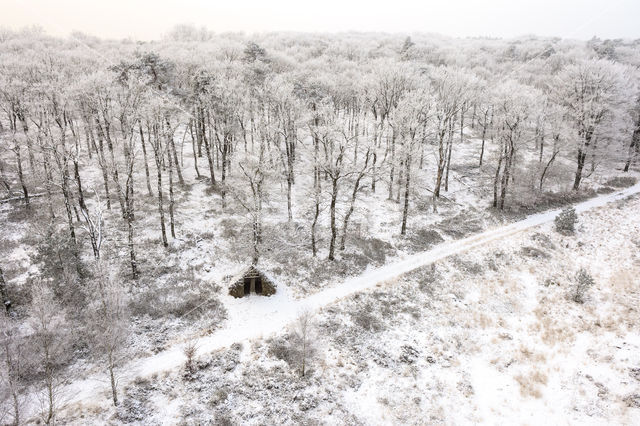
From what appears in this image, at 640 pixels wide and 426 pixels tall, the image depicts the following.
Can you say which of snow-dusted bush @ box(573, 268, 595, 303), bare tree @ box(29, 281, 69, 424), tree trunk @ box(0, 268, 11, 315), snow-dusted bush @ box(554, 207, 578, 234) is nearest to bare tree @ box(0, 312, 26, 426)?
bare tree @ box(29, 281, 69, 424)

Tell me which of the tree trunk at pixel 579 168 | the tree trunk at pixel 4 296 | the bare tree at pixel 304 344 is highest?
the tree trunk at pixel 579 168

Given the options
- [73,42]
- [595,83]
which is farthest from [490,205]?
[73,42]

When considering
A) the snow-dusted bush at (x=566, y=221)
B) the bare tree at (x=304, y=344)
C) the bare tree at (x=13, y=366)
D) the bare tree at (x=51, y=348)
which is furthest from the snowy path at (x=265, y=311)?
the bare tree at (x=13, y=366)

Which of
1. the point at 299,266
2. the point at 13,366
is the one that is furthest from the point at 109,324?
the point at 299,266

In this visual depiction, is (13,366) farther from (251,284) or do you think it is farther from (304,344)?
(304,344)

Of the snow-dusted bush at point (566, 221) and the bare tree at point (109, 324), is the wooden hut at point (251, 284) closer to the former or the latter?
the bare tree at point (109, 324)
